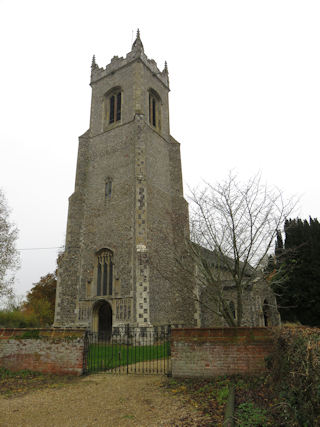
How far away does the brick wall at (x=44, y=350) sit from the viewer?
8648 millimetres

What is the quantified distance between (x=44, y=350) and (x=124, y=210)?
10.9 metres

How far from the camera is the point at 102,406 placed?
600 cm

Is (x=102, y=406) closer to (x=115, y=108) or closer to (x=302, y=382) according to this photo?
(x=302, y=382)

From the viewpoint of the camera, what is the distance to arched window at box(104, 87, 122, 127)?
23.0m

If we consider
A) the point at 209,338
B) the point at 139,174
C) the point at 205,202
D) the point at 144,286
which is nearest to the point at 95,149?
the point at 139,174

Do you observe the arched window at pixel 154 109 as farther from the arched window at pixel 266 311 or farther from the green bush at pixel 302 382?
the green bush at pixel 302 382

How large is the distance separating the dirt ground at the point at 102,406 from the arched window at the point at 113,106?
19.0m

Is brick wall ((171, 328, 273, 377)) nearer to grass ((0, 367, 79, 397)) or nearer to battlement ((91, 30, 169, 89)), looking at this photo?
grass ((0, 367, 79, 397))

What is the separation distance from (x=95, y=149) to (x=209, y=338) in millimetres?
17957

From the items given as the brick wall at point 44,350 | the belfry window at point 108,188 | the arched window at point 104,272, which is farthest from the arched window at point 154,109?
the brick wall at point 44,350

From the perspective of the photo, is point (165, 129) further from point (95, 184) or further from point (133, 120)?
point (95, 184)

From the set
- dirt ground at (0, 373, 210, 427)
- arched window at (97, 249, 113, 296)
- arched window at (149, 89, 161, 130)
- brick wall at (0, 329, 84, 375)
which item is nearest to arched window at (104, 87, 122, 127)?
arched window at (149, 89, 161, 130)

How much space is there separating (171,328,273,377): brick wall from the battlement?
2141cm

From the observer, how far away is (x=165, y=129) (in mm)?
24562
